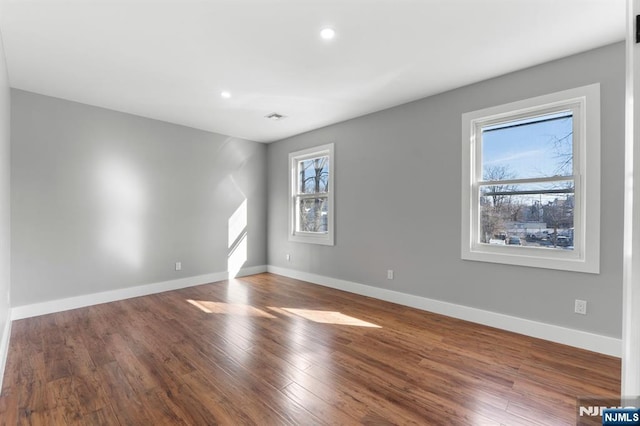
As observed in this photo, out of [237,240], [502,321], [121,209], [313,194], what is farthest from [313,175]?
[502,321]

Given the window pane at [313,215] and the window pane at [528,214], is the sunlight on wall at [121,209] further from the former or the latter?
the window pane at [528,214]

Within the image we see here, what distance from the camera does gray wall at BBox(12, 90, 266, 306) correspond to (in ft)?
10.8

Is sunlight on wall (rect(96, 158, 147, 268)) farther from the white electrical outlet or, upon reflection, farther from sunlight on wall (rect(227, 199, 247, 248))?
the white electrical outlet

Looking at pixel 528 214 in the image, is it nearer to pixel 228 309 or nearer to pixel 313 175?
pixel 313 175

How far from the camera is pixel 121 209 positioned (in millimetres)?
3963

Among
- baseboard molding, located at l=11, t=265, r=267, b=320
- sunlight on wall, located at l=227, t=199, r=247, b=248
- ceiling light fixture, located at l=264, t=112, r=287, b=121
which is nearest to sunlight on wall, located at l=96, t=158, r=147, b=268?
baseboard molding, located at l=11, t=265, r=267, b=320

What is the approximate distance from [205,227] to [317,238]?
1.88 meters

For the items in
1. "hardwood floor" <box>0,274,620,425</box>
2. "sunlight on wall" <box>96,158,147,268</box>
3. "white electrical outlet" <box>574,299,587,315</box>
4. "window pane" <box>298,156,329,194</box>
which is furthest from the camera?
"window pane" <box>298,156,329,194</box>

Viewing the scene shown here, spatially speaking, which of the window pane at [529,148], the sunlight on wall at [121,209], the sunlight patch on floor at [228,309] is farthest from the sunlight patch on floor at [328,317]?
the sunlight on wall at [121,209]

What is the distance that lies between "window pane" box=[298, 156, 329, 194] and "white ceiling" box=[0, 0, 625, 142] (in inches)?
56.6

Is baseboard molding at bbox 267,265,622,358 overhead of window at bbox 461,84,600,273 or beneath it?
beneath

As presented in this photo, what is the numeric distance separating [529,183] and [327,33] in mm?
2362

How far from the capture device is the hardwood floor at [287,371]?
171 centimetres

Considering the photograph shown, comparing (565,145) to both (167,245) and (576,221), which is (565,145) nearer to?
(576,221)
